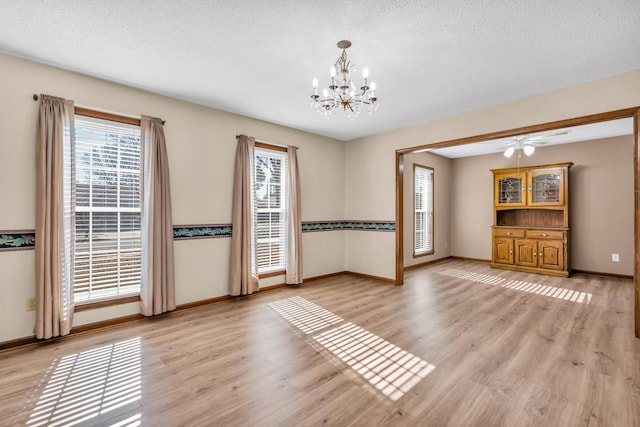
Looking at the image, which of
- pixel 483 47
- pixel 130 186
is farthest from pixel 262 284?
pixel 483 47

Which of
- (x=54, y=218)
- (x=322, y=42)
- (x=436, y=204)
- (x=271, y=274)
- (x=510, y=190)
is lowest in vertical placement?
(x=271, y=274)

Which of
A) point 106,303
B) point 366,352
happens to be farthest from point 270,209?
point 366,352

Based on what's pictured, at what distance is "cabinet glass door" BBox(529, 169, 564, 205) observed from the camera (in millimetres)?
5898

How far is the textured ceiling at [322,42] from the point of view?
2129mm

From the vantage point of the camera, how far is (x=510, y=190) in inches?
257

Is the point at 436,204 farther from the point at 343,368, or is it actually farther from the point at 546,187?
the point at 343,368

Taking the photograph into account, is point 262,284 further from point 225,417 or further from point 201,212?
point 225,417

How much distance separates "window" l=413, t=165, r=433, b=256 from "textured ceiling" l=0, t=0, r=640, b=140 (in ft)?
10.4

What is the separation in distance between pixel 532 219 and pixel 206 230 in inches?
263

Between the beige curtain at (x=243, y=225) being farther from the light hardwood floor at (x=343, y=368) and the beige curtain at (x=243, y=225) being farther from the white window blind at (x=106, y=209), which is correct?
the white window blind at (x=106, y=209)

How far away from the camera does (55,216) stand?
287 cm

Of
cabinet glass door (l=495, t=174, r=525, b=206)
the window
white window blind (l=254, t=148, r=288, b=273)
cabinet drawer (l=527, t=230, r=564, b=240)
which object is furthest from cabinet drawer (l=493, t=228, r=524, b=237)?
white window blind (l=254, t=148, r=288, b=273)

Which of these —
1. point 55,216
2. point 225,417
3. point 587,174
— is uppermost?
point 587,174

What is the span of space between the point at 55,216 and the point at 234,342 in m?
2.08
